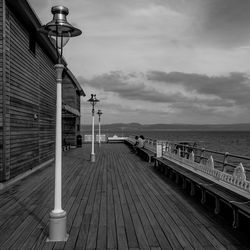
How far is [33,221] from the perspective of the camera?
5871 millimetres

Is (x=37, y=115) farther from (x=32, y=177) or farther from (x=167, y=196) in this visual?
(x=167, y=196)

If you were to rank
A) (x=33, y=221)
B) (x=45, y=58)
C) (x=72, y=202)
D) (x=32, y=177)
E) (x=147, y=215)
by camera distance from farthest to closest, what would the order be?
(x=45, y=58) → (x=32, y=177) → (x=72, y=202) → (x=147, y=215) → (x=33, y=221)

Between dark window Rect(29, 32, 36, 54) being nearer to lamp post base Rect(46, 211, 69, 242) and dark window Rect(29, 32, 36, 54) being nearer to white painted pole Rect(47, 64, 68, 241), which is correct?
white painted pole Rect(47, 64, 68, 241)

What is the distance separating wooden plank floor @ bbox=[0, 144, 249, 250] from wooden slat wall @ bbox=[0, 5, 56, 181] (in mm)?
1327

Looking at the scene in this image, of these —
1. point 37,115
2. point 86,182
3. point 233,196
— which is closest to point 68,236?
point 233,196

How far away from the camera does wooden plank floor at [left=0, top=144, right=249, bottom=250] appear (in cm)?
480

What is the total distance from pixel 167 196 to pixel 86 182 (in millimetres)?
3118

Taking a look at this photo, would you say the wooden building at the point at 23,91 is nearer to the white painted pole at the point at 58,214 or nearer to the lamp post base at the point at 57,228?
the white painted pole at the point at 58,214

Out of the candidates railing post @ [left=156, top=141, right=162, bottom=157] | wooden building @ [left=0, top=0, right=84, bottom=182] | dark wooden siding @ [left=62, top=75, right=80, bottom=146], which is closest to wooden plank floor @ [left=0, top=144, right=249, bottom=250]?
wooden building @ [left=0, top=0, right=84, bottom=182]

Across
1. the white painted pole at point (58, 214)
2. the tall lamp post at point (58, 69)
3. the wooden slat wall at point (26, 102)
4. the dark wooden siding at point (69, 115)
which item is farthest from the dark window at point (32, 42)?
the dark wooden siding at point (69, 115)

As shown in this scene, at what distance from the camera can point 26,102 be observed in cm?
1086

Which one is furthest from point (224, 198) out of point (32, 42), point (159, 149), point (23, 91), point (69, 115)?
point (69, 115)

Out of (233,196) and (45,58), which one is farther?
(45,58)

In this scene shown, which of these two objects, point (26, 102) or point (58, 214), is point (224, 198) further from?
point (26, 102)
